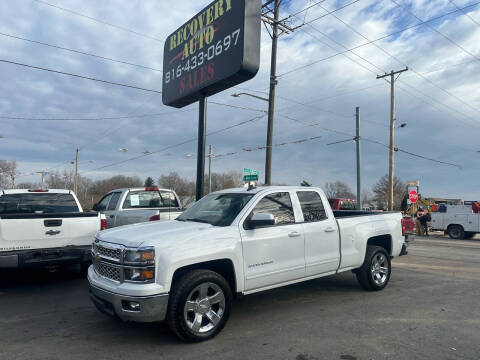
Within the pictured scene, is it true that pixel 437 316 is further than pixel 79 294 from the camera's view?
No

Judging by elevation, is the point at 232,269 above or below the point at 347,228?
below

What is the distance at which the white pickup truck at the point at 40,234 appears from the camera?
6160 mm

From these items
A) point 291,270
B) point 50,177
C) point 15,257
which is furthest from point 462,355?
point 50,177

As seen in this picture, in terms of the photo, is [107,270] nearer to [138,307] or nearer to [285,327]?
[138,307]

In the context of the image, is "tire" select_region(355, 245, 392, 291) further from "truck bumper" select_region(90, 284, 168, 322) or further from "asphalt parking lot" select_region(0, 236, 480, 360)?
"truck bumper" select_region(90, 284, 168, 322)

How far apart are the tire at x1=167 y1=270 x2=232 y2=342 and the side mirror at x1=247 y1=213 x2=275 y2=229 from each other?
0.78 metres

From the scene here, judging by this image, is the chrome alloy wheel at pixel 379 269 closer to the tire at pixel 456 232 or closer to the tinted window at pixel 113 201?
the tinted window at pixel 113 201

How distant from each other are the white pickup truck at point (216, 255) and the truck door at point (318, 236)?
0.02m

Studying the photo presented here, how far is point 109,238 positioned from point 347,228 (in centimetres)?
372

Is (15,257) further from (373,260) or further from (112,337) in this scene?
(373,260)

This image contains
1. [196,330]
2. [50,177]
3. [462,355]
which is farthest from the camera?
[50,177]

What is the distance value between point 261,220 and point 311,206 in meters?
1.45

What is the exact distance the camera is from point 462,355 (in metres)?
3.92

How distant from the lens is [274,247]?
4.99 meters
